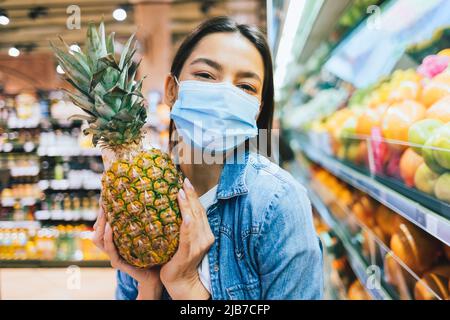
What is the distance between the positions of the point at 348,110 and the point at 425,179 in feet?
4.70

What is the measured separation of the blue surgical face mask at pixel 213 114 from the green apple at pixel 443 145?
69 cm

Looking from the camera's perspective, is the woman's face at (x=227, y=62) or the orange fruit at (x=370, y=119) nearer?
the woman's face at (x=227, y=62)

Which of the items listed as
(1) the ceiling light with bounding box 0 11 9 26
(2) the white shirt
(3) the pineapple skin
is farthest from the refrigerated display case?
(1) the ceiling light with bounding box 0 11 9 26

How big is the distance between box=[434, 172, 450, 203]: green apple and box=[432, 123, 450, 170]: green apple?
0.04 meters

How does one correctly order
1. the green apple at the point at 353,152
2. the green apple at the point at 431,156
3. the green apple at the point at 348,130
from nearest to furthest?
1. the green apple at the point at 431,156
2. the green apple at the point at 353,152
3. the green apple at the point at 348,130

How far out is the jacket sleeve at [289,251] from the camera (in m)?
1.16

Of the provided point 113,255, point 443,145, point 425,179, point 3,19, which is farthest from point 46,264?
point 443,145

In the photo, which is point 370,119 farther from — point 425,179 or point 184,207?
point 184,207

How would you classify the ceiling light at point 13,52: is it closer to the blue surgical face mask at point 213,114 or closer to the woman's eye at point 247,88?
the blue surgical face mask at point 213,114

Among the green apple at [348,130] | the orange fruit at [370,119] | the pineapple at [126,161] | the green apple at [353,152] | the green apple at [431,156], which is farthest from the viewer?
the green apple at [348,130]

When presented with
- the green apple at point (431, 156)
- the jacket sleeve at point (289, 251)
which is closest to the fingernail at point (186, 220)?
the jacket sleeve at point (289, 251)

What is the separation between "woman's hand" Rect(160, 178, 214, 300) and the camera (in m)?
1.15

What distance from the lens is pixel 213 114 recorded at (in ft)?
3.96
